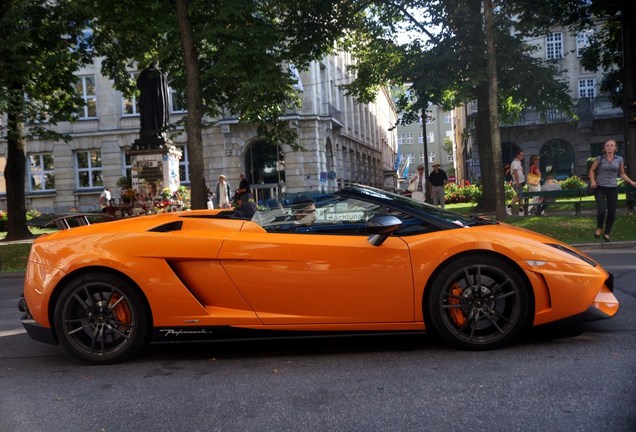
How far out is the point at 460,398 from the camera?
3.33m

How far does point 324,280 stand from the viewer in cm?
415

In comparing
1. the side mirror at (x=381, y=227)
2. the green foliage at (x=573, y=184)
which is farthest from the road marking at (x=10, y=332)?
the green foliage at (x=573, y=184)

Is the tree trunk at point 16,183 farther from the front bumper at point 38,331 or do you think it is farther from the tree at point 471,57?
the front bumper at point 38,331

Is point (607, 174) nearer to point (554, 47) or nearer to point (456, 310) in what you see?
point (456, 310)

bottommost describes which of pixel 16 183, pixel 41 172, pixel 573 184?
pixel 573 184

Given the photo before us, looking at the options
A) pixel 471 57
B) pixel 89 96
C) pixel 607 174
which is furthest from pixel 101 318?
pixel 89 96

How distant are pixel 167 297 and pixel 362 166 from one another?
5207 centimetres

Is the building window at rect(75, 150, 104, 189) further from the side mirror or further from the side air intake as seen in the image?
the side mirror

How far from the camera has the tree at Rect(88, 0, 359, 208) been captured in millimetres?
14992

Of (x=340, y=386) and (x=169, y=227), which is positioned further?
(x=169, y=227)

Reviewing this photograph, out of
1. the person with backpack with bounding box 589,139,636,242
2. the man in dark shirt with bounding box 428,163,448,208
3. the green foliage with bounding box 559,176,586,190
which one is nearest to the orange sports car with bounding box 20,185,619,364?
the person with backpack with bounding box 589,139,636,242

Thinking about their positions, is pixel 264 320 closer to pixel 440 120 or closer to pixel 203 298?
pixel 203 298

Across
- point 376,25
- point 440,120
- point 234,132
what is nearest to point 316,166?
point 234,132

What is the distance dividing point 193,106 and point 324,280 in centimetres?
1137
